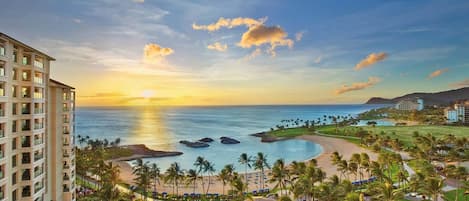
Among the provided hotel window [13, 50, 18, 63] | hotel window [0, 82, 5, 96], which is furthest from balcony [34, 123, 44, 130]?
hotel window [13, 50, 18, 63]

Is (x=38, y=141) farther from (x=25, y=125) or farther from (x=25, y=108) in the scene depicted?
(x=25, y=108)

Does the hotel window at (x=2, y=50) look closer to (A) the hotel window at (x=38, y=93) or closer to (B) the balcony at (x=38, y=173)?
(A) the hotel window at (x=38, y=93)

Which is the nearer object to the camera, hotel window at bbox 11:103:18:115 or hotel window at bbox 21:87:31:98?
hotel window at bbox 11:103:18:115

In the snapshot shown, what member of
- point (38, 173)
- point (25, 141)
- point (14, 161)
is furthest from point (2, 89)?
point (38, 173)

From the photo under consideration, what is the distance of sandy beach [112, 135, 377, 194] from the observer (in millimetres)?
49719

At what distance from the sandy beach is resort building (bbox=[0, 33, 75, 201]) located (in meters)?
18.9

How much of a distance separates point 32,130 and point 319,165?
173ft

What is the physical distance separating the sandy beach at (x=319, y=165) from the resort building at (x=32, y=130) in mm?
18919

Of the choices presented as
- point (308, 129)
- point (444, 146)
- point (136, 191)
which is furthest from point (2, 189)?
point (308, 129)

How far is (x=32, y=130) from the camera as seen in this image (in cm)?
2719

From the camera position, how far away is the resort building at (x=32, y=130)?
24281 mm

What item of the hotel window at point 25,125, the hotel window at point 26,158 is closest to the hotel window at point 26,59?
the hotel window at point 25,125

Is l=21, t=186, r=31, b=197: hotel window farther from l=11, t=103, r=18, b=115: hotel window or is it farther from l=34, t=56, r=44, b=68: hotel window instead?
l=34, t=56, r=44, b=68: hotel window

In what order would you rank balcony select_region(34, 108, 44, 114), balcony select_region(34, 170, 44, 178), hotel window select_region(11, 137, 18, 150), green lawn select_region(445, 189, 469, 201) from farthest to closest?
1. green lawn select_region(445, 189, 469, 201)
2. balcony select_region(34, 108, 44, 114)
3. balcony select_region(34, 170, 44, 178)
4. hotel window select_region(11, 137, 18, 150)
